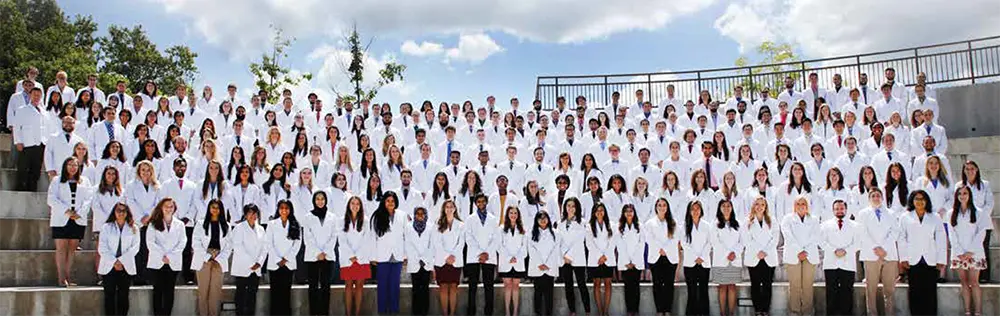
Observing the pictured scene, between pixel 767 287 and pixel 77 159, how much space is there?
10.3 metres

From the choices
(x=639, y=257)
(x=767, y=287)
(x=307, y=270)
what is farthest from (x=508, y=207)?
(x=767, y=287)

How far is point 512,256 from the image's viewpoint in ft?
36.2

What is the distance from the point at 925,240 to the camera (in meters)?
10.4

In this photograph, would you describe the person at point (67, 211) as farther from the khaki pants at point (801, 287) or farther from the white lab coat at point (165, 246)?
the khaki pants at point (801, 287)

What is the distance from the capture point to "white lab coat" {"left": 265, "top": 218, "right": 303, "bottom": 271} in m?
10.7

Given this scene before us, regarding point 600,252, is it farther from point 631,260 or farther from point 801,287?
point 801,287

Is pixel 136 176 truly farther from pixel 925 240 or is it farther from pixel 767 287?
pixel 925 240

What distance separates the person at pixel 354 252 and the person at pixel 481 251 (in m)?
1.45

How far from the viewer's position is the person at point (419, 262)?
1104 centimetres

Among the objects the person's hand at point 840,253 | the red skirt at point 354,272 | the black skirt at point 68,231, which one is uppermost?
the black skirt at point 68,231

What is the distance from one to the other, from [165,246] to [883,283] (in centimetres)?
983

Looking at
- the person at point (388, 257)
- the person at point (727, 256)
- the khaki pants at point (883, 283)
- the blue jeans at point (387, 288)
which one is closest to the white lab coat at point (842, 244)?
the khaki pants at point (883, 283)

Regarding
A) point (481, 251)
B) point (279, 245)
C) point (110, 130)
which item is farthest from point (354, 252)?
point (110, 130)

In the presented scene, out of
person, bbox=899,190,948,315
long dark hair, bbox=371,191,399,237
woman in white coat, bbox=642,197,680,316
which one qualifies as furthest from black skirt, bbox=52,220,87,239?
person, bbox=899,190,948,315
